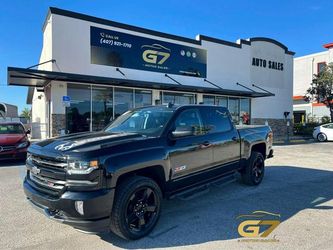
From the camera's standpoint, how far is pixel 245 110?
24.2 meters

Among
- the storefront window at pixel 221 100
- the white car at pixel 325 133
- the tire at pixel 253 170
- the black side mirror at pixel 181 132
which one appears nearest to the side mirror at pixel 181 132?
the black side mirror at pixel 181 132

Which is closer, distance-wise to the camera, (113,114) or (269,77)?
(113,114)

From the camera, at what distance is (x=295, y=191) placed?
671 centimetres

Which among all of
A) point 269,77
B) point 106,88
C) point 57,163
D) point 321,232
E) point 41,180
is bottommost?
point 321,232

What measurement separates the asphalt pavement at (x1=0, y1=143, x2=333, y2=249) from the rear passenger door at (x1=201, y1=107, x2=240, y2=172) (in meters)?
0.80

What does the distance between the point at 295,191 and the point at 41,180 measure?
545 centimetres

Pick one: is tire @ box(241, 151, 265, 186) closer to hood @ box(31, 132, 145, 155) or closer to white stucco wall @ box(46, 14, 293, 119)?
hood @ box(31, 132, 145, 155)

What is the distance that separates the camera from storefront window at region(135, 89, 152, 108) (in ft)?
59.5

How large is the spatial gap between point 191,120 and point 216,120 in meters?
0.86

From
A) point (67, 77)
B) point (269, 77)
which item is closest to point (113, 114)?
point (67, 77)

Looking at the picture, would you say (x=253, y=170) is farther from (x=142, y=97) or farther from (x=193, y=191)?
(x=142, y=97)

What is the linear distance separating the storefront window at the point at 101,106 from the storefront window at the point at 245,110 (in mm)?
11517

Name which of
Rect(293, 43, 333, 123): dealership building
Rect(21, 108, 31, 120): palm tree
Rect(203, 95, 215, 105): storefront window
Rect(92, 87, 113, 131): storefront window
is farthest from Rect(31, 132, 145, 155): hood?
Rect(21, 108, 31, 120): palm tree

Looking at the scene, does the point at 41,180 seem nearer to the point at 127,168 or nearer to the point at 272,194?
the point at 127,168
